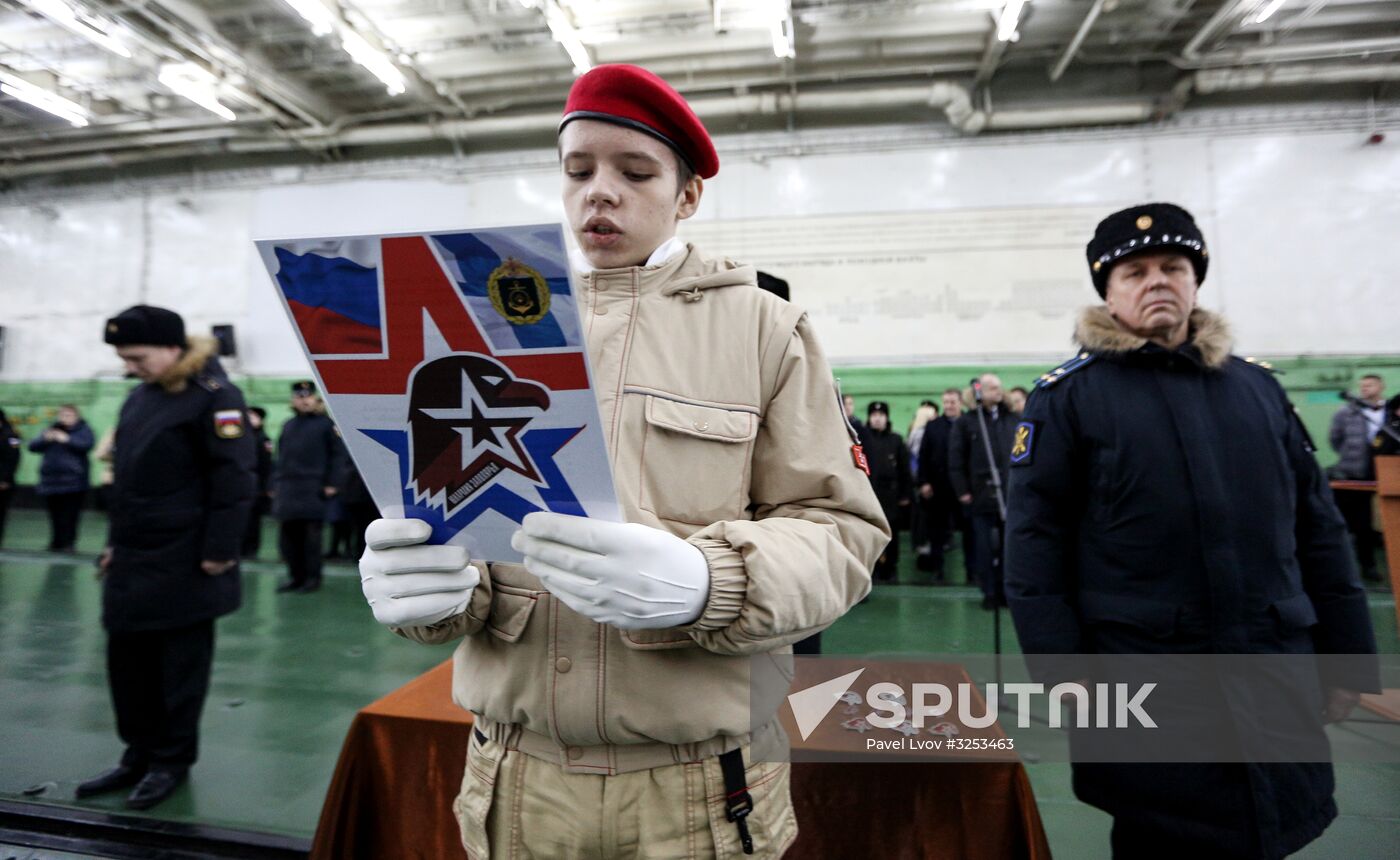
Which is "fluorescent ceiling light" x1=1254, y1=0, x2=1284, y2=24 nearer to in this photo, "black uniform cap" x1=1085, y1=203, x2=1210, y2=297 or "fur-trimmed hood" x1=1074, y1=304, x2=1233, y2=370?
"black uniform cap" x1=1085, y1=203, x2=1210, y2=297

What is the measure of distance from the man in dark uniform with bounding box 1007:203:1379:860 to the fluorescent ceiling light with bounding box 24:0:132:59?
9.27 meters

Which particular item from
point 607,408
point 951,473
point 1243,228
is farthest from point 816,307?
point 607,408

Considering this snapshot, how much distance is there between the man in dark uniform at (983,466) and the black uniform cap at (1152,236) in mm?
2985

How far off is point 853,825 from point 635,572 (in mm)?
1290

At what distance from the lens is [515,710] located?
0.89 meters

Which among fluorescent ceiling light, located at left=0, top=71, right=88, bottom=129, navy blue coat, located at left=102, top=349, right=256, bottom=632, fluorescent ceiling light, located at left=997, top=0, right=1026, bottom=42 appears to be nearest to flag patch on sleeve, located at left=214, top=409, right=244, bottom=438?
navy blue coat, located at left=102, top=349, right=256, bottom=632

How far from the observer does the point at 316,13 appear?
259 inches

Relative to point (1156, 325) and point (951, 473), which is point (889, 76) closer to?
point (951, 473)

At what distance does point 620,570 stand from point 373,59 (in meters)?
8.30

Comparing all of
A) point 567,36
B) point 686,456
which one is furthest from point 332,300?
point 567,36

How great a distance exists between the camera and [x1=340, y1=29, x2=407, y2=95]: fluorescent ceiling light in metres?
6.81

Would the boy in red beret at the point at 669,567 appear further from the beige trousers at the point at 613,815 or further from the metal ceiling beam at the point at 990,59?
the metal ceiling beam at the point at 990,59

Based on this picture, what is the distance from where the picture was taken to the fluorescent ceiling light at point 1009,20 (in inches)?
243
